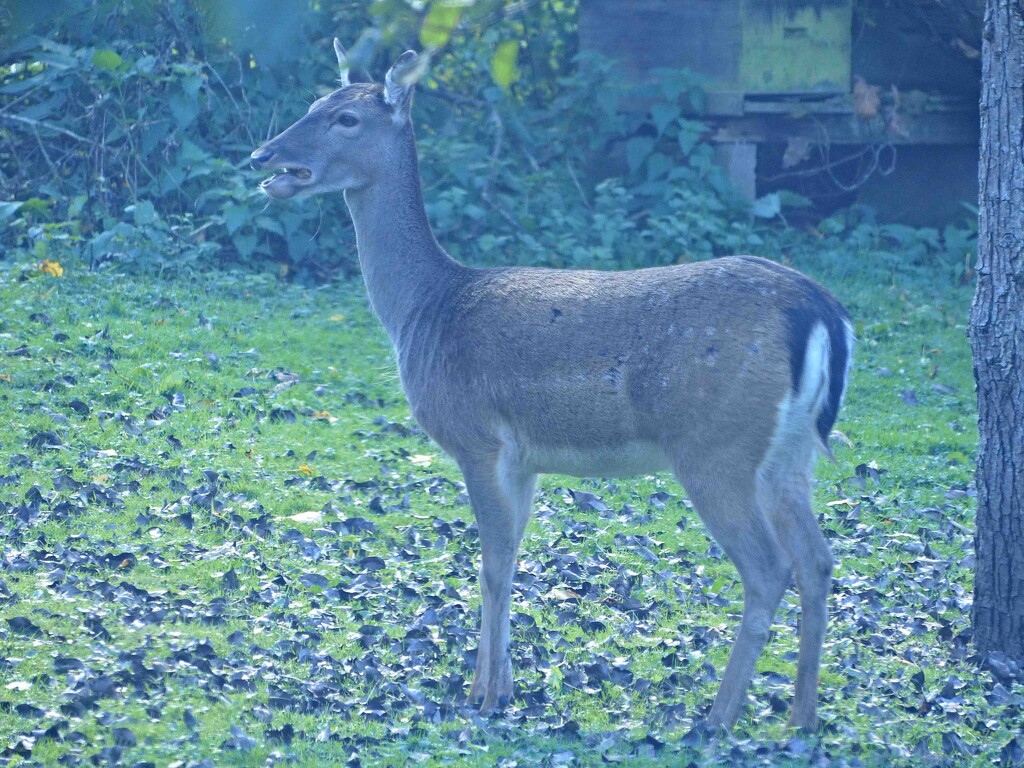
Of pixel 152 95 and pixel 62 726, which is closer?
pixel 62 726

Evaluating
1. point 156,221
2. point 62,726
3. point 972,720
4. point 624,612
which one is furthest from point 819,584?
point 156,221

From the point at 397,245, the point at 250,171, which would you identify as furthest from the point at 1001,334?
the point at 250,171

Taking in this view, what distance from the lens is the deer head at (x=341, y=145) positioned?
556 cm

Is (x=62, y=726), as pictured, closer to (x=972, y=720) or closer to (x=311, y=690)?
(x=311, y=690)

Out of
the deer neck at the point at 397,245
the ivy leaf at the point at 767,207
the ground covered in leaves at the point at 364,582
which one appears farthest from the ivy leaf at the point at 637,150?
the deer neck at the point at 397,245

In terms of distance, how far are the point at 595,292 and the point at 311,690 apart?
5.75ft

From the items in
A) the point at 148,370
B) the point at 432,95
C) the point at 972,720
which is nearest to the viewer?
the point at 972,720

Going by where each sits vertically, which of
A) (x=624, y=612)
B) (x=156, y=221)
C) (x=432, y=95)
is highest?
(x=432, y=95)

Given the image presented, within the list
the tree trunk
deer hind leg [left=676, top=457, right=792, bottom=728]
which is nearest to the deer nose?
deer hind leg [left=676, top=457, right=792, bottom=728]

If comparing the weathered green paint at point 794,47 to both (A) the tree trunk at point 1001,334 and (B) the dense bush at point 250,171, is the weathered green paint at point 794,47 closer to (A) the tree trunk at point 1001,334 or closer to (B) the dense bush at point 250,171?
(B) the dense bush at point 250,171

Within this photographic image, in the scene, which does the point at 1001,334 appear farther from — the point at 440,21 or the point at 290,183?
the point at 440,21

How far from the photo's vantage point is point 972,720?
455 cm

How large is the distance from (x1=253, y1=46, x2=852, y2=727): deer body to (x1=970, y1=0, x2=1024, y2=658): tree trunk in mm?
732

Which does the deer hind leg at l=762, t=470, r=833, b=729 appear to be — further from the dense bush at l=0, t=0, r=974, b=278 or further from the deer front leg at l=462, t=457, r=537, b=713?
the dense bush at l=0, t=0, r=974, b=278
